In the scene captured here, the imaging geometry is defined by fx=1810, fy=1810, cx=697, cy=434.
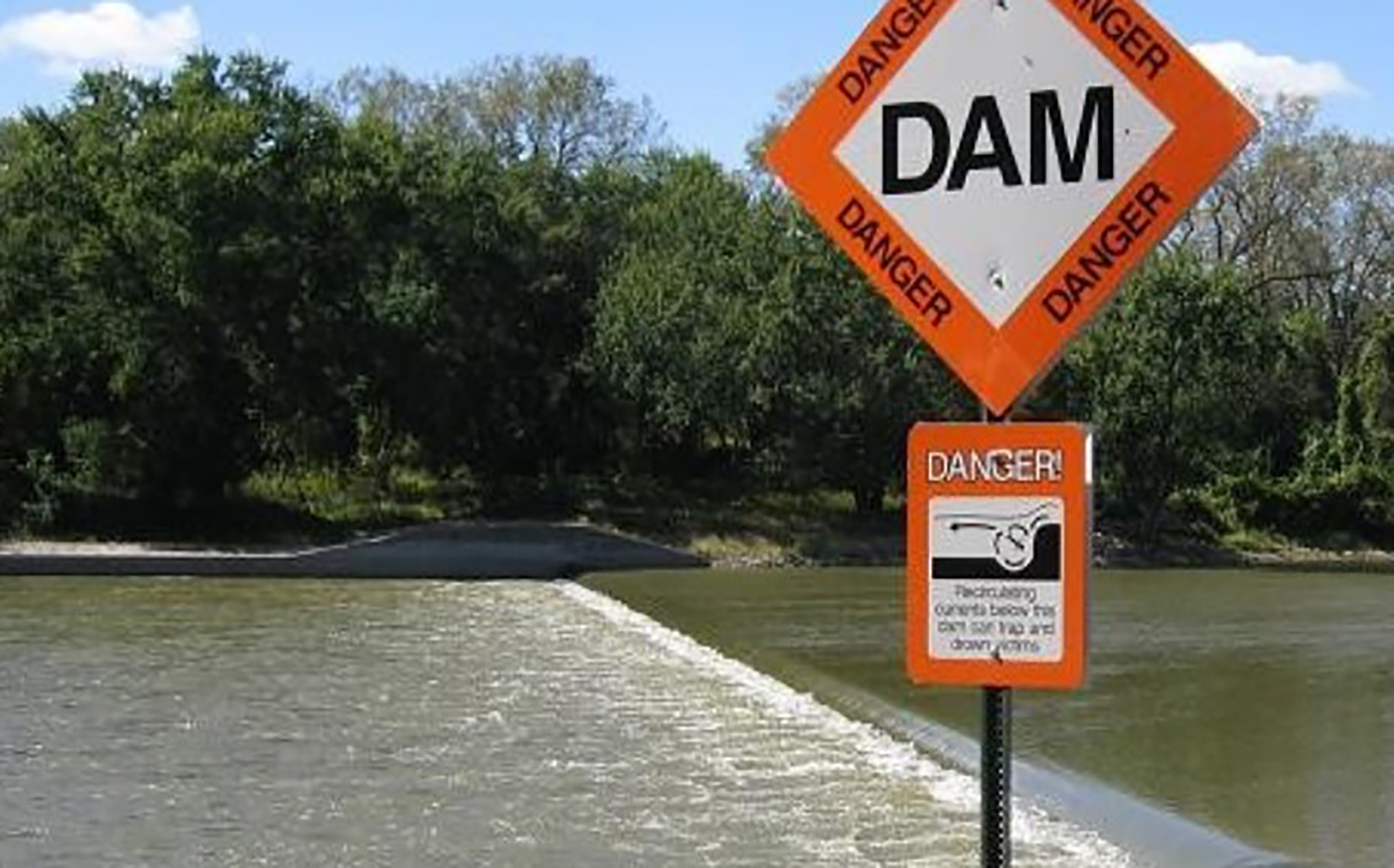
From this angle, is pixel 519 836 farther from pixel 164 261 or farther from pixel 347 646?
pixel 164 261

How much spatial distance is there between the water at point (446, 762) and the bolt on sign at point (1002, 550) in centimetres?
748

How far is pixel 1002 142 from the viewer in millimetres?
3215

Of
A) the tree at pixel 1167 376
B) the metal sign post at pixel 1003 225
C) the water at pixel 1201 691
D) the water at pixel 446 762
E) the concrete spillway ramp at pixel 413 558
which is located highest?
the tree at pixel 1167 376

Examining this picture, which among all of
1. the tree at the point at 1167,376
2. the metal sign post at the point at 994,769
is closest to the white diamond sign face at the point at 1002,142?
the metal sign post at the point at 994,769

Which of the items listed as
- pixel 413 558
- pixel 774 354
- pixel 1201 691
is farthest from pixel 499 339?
pixel 1201 691

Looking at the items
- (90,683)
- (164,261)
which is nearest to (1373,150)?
(164,261)

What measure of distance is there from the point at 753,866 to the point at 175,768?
5613 mm

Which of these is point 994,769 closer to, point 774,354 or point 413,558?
point 413,558

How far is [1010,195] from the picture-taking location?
10.5ft

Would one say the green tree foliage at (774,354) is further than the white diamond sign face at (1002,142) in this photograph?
Yes

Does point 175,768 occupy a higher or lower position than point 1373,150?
lower

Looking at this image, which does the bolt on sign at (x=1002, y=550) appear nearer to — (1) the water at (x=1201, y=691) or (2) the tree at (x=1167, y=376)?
(1) the water at (x=1201, y=691)

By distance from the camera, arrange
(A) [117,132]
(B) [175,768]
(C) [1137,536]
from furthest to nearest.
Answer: (C) [1137,536] < (A) [117,132] < (B) [175,768]

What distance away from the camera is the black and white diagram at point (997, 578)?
10.2 feet
